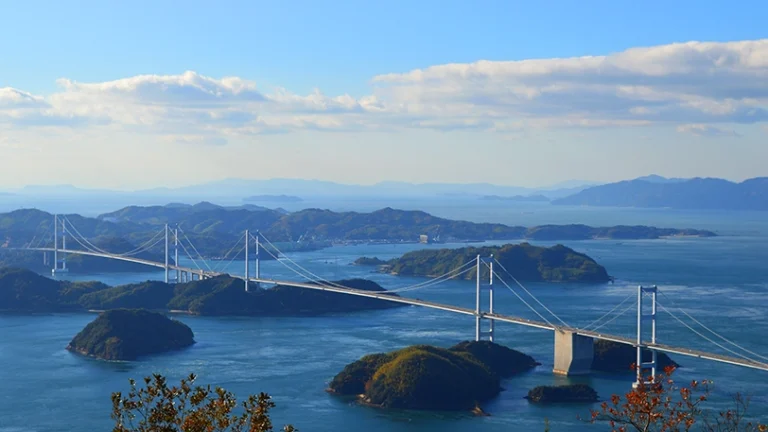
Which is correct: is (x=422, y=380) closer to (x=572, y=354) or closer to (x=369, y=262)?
(x=572, y=354)

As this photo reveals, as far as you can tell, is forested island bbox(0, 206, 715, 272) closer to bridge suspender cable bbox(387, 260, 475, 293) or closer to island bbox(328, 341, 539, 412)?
bridge suspender cable bbox(387, 260, 475, 293)

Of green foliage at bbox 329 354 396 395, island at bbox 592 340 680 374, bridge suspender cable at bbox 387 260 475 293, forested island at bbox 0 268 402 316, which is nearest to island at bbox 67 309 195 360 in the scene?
forested island at bbox 0 268 402 316

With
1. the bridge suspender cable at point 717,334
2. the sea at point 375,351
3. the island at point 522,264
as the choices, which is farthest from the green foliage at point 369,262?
the bridge suspender cable at point 717,334

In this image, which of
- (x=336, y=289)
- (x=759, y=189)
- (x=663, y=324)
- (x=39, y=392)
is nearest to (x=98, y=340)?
(x=39, y=392)

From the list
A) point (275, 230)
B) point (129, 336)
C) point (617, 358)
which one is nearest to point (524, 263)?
point (129, 336)

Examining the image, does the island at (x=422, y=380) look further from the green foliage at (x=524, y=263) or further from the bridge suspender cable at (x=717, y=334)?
the green foliage at (x=524, y=263)

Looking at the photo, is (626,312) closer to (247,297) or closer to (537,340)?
(537,340)
